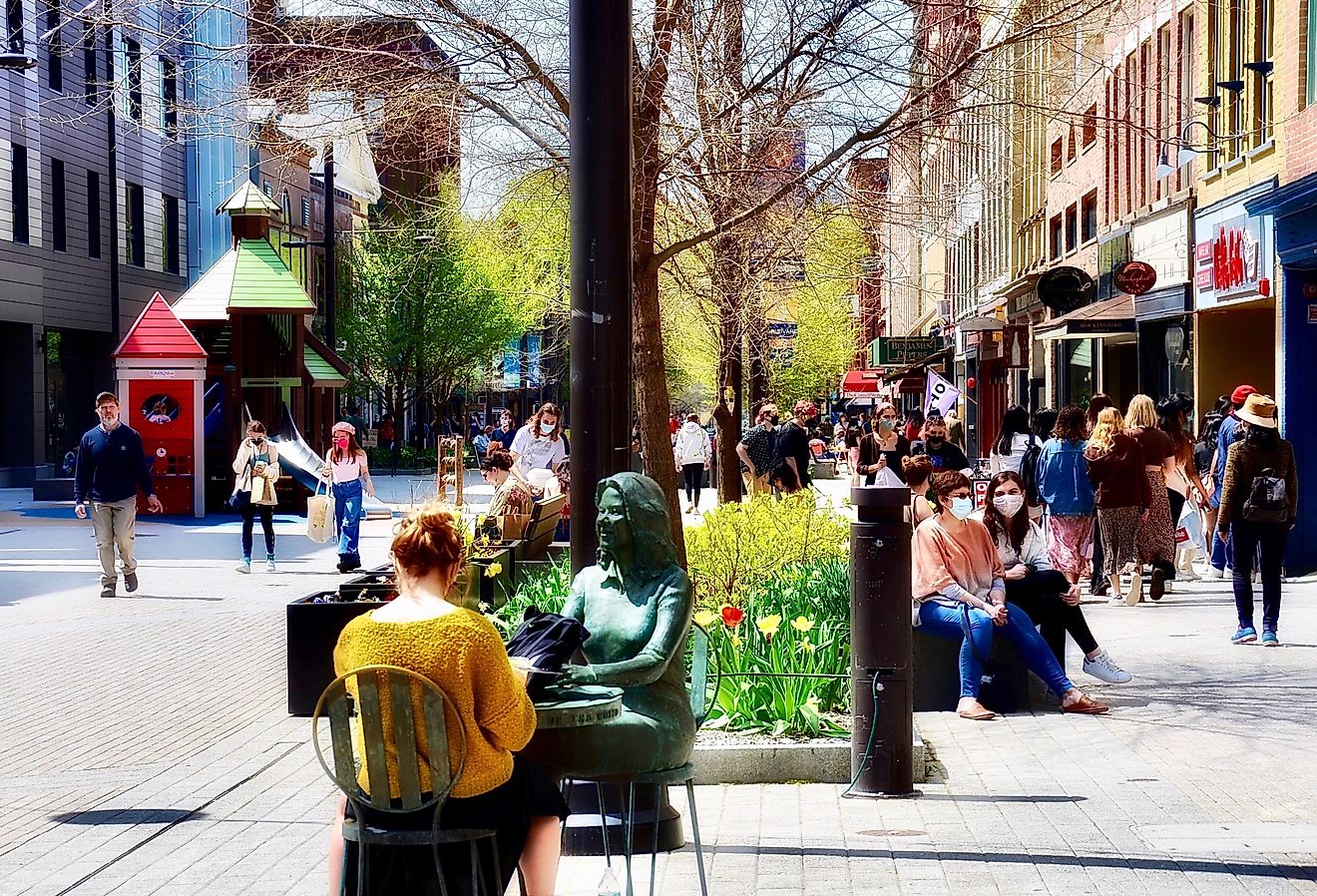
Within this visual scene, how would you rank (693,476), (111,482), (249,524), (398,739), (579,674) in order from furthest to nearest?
(693,476)
(249,524)
(111,482)
(579,674)
(398,739)

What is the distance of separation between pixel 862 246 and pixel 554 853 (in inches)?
558

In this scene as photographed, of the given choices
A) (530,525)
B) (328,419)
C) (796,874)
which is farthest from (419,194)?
(328,419)

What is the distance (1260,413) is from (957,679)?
4.05m

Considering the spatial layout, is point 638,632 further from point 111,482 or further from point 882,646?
point 111,482

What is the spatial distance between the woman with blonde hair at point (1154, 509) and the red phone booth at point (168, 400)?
59.7 feet

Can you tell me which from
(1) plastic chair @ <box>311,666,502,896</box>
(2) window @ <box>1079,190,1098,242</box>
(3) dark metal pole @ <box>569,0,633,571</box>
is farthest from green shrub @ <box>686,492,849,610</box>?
(2) window @ <box>1079,190,1098,242</box>

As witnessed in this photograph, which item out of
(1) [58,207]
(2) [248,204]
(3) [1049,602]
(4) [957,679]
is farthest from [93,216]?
(4) [957,679]

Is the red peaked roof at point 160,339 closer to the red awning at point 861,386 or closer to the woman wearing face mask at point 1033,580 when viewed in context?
the woman wearing face mask at point 1033,580

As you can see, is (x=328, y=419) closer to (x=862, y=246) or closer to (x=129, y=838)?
(x=862, y=246)

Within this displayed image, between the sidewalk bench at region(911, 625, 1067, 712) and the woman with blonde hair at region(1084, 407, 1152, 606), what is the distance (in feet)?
18.7

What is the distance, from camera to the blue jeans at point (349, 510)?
1898 centimetres

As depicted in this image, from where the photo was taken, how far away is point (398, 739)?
455 cm

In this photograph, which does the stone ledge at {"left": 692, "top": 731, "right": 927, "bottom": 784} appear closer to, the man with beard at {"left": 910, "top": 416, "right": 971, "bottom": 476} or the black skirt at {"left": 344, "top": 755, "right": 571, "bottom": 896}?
the black skirt at {"left": 344, "top": 755, "right": 571, "bottom": 896}

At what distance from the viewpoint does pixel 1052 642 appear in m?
10.5
